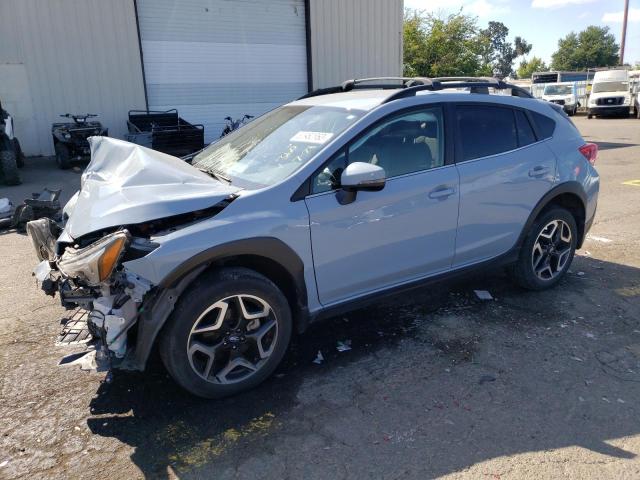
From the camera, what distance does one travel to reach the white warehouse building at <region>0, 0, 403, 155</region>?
509 inches

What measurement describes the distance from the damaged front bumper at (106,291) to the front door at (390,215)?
3.54 feet

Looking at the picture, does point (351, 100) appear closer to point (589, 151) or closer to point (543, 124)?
point (543, 124)

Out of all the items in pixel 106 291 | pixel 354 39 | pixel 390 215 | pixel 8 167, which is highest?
pixel 354 39

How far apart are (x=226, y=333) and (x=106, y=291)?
2.30 feet

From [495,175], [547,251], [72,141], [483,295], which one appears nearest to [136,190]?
[495,175]

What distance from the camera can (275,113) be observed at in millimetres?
4309

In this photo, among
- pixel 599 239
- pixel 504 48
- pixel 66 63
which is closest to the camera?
pixel 599 239

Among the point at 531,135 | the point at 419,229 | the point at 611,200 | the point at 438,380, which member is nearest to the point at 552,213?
the point at 531,135

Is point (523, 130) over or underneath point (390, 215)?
over

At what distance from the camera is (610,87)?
2784cm

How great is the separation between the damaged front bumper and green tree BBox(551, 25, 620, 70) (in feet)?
320

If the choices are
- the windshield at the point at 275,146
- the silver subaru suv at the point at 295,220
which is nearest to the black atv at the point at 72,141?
the silver subaru suv at the point at 295,220

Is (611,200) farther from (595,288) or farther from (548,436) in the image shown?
(548,436)

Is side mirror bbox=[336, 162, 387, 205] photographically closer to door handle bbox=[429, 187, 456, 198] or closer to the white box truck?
door handle bbox=[429, 187, 456, 198]
